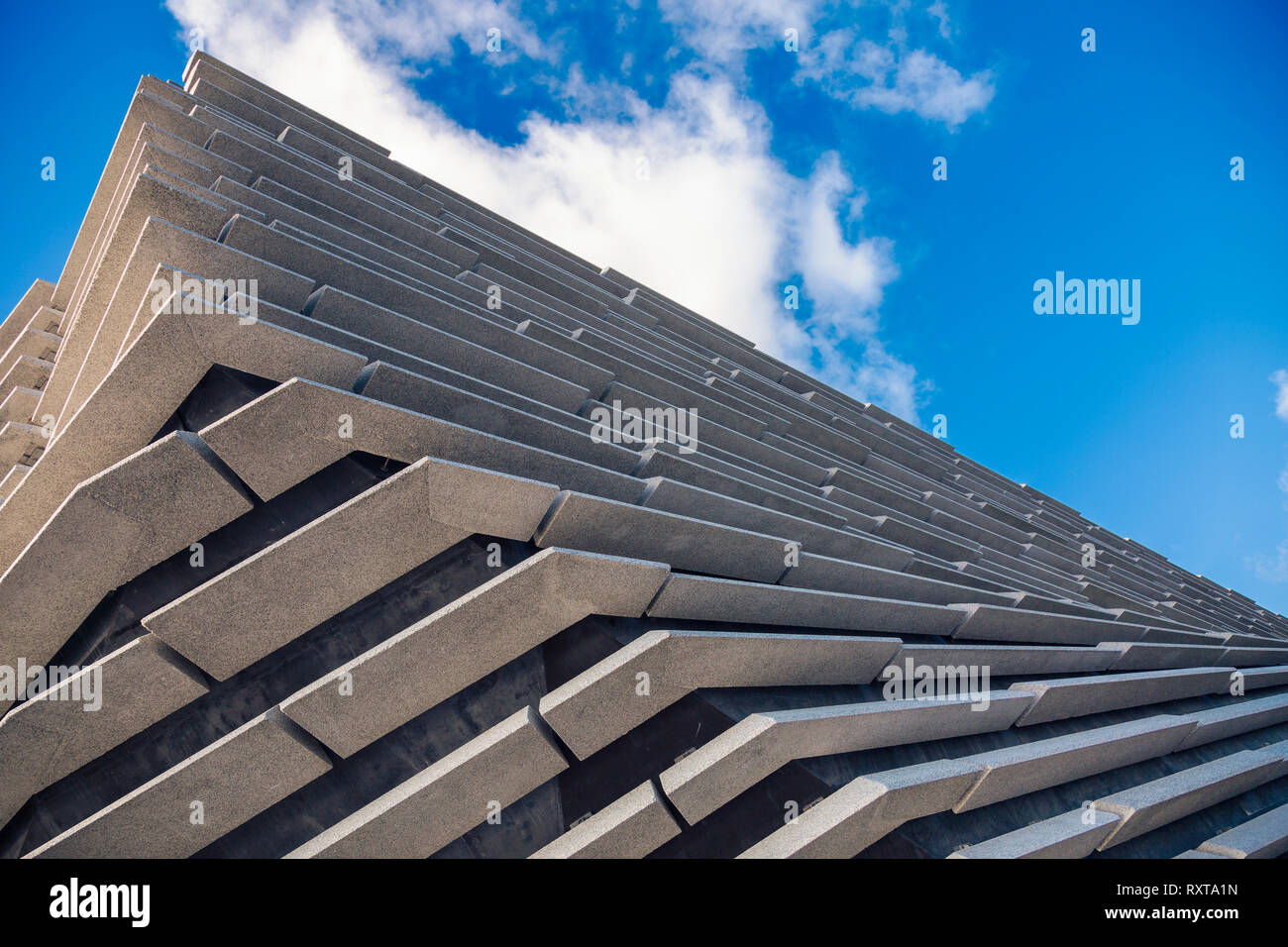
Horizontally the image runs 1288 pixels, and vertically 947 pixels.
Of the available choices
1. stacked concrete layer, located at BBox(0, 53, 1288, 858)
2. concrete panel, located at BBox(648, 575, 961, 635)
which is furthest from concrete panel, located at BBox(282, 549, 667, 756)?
concrete panel, located at BBox(648, 575, 961, 635)

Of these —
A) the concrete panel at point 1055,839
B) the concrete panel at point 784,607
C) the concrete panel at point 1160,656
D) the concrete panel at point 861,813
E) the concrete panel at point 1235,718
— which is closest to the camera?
the concrete panel at point 861,813

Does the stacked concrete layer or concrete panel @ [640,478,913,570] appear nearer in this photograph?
the stacked concrete layer

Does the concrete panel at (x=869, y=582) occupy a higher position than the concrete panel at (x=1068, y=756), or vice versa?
the concrete panel at (x=869, y=582)

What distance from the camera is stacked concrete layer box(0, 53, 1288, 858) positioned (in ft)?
11.8

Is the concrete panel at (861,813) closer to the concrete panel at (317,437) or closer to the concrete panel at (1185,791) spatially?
the concrete panel at (1185,791)

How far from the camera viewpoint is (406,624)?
4.04 meters

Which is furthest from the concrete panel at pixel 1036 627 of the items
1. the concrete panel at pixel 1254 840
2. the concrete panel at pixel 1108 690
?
the concrete panel at pixel 1254 840

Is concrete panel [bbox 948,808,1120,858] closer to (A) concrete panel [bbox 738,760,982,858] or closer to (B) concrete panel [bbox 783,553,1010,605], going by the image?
(A) concrete panel [bbox 738,760,982,858]

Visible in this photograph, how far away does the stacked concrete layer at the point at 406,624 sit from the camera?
3.60 m

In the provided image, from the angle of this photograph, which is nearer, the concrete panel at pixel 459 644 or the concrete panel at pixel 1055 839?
the concrete panel at pixel 459 644

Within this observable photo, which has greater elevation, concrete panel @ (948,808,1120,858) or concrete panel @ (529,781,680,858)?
concrete panel @ (529,781,680,858)
